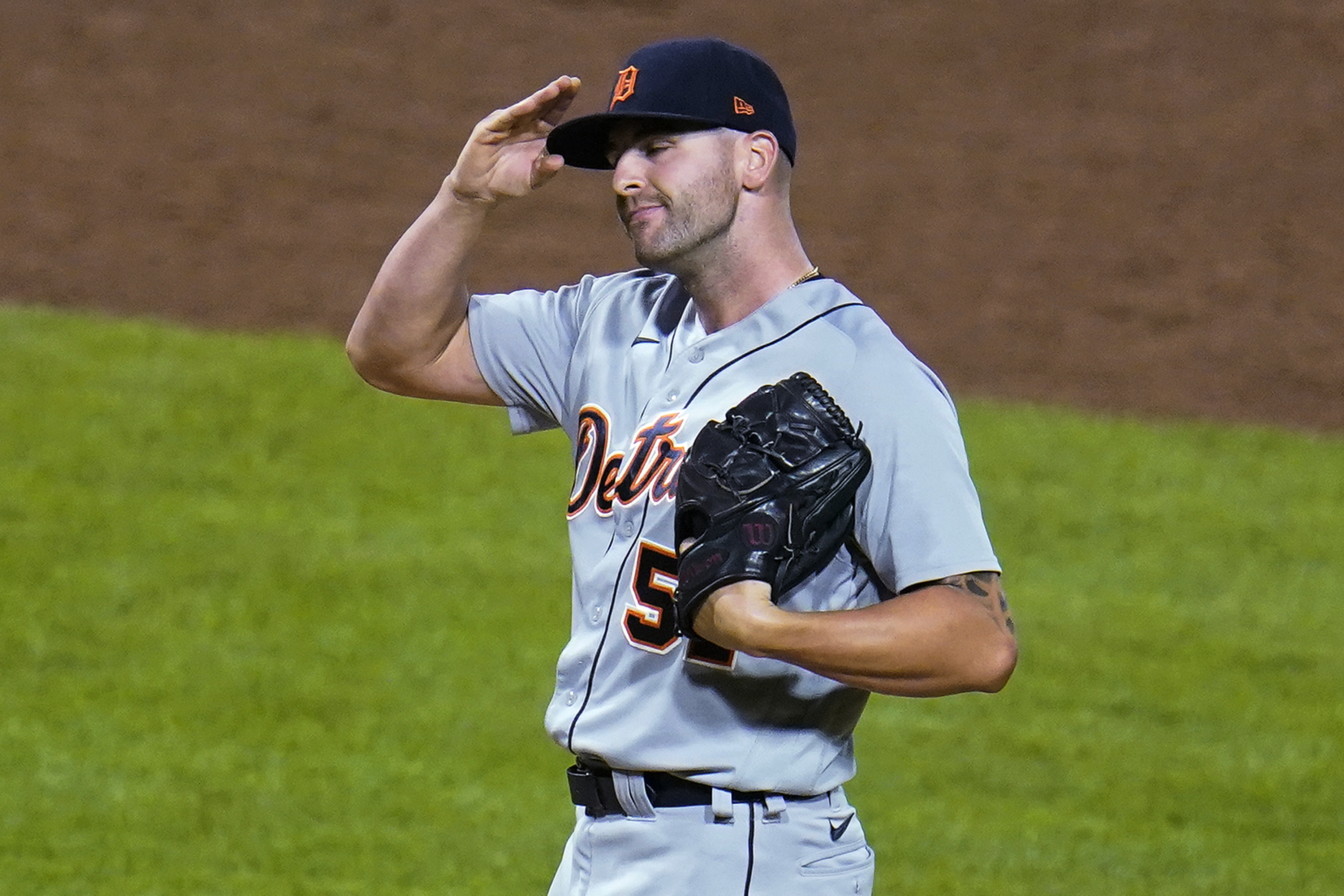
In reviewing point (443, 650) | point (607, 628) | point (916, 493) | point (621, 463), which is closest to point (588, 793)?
point (607, 628)

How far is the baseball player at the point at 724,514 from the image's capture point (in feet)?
8.96

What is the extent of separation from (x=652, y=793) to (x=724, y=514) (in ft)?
1.92

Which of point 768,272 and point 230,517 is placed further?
point 230,517

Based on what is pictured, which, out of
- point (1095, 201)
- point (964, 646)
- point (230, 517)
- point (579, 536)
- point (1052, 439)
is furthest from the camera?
point (1095, 201)

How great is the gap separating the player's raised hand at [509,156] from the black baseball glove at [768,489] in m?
0.72

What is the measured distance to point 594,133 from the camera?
319cm

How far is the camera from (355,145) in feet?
40.7

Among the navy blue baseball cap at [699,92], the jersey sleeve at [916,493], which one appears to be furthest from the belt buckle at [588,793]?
the navy blue baseball cap at [699,92]

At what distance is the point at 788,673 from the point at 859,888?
39cm

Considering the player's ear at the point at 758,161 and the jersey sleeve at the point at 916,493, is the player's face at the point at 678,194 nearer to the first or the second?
the player's ear at the point at 758,161

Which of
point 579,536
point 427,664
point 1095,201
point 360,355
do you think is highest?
point 1095,201

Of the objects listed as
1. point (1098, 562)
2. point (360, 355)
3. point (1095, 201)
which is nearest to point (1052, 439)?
point (1098, 562)

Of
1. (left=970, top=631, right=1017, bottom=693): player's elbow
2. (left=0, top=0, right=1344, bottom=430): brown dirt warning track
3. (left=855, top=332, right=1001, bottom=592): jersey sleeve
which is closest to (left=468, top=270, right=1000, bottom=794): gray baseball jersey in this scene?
(left=855, top=332, right=1001, bottom=592): jersey sleeve

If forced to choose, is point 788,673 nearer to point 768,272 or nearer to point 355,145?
point 768,272
